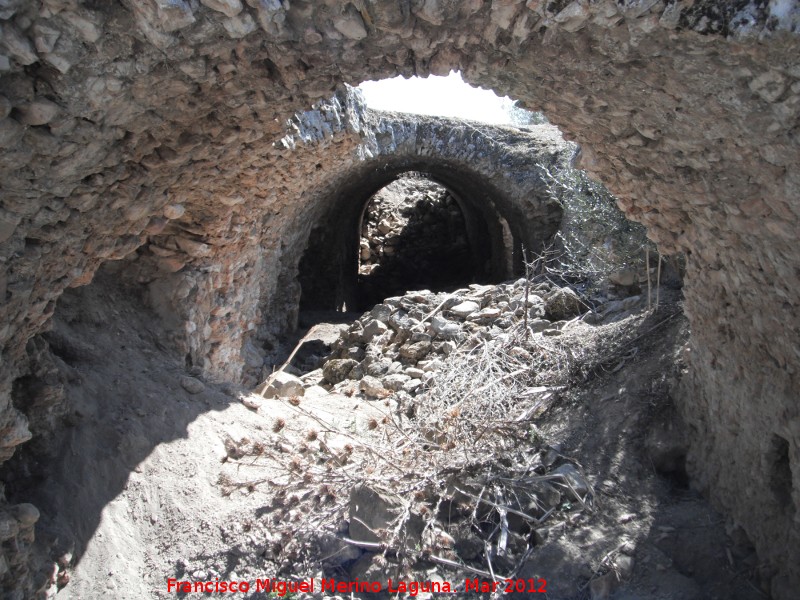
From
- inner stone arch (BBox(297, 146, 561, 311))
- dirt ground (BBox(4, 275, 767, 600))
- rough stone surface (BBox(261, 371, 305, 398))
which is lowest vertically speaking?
dirt ground (BBox(4, 275, 767, 600))

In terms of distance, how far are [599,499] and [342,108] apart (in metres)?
3.79

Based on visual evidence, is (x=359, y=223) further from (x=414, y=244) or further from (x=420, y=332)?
(x=420, y=332)

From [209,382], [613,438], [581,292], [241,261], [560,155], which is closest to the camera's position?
[613,438]

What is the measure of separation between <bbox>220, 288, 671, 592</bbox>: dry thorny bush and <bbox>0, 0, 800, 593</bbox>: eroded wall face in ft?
3.36

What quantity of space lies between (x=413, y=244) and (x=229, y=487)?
1224cm

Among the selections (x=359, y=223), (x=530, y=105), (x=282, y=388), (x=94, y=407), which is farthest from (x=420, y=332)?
(x=359, y=223)

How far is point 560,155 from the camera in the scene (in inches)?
383

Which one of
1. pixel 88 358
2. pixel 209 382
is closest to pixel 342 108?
pixel 209 382

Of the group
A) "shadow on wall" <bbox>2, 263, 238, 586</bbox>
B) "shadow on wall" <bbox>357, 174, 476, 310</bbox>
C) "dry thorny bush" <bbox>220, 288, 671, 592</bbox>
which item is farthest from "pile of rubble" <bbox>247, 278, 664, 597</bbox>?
"shadow on wall" <bbox>357, 174, 476, 310</bbox>

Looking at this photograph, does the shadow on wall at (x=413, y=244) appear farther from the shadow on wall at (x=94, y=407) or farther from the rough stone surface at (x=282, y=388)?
the shadow on wall at (x=94, y=407)

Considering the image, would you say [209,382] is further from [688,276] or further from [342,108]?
[688,276]

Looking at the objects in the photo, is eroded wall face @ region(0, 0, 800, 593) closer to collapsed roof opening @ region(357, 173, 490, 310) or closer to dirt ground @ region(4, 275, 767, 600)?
dirt ground @ region(4, 275, 767, 600)

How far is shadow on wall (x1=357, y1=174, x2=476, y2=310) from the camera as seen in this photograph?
1451 centimetres

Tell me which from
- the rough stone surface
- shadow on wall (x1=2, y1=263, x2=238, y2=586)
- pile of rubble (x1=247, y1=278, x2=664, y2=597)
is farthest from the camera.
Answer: the rough stone surface
